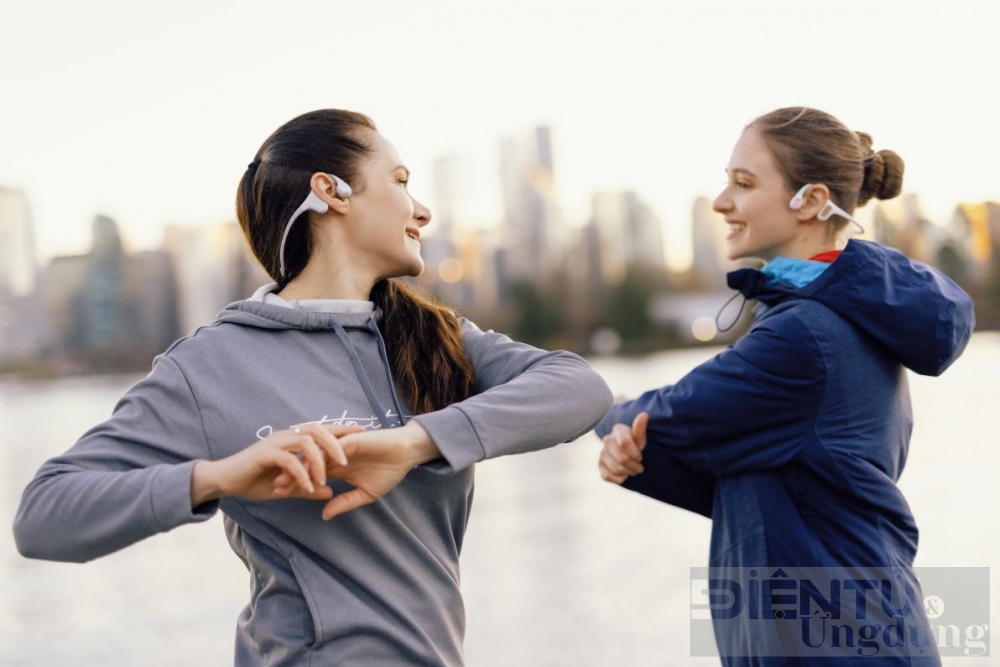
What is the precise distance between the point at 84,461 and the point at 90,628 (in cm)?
648

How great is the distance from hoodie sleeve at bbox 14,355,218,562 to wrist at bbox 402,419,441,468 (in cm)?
29

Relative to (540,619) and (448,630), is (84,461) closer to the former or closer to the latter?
(448,630)

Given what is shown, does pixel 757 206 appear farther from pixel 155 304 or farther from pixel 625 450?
pixel 155 304

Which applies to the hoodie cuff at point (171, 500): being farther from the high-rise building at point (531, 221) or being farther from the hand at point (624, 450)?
the high-rise building at point (531, 221)

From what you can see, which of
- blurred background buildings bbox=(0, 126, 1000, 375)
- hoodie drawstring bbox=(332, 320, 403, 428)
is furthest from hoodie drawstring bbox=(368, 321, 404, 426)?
blurred background buildings bbox=(0, 126, 1000, 375)

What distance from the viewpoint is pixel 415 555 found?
1.79 meters

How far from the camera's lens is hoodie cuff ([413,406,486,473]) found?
162 cm

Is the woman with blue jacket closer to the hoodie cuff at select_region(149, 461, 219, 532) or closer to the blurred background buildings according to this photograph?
the hoodie cuff at select_region(149, 461, 219, 532)

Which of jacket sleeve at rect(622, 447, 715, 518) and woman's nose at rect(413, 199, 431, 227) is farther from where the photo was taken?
jacket sleeve at rect(622, 447, 715, 518)

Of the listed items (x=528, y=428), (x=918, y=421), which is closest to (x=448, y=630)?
(x=528, y=428)

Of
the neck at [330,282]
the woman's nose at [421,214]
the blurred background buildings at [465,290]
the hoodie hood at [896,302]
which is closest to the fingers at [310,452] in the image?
the neck at [330,282]

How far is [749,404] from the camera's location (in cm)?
226

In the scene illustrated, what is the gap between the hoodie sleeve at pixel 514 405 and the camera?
1641 mm

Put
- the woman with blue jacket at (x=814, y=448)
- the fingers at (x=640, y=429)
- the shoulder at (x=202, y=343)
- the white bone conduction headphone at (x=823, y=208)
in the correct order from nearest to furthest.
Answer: the shoulder at (x=202, y=343), the woman with blue jacket at (x=814, y=448), the fingers at (x=640, y=429), the white bone conduction headphone at (x=823, y=208)
